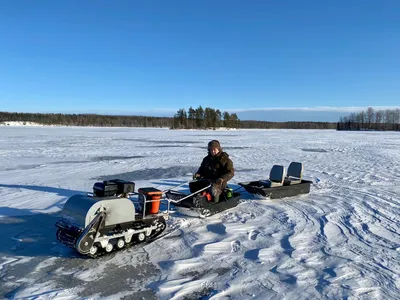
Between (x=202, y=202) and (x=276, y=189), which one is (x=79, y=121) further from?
(x=202, y=202)

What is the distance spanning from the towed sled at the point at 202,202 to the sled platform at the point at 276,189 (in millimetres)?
896

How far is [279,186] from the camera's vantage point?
7625mm

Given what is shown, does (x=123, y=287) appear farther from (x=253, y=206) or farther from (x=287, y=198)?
(x=287, y=198)

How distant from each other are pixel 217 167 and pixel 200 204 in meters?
0.98

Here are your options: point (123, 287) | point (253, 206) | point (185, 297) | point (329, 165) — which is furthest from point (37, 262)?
point (329, 165)

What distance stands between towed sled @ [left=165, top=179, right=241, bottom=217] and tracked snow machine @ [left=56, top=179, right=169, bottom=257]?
41.6 inches

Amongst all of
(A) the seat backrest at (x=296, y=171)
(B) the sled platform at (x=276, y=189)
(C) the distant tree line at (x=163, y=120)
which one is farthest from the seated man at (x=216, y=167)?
(C) the distant tree line at (x=163, y=120)

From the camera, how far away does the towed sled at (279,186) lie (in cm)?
738

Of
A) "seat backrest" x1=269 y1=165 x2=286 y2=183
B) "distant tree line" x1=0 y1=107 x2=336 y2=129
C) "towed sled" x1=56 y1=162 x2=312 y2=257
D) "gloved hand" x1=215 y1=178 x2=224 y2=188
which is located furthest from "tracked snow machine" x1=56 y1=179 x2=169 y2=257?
"distant tree line" x1=0 y1=107 x2=336 y2=129

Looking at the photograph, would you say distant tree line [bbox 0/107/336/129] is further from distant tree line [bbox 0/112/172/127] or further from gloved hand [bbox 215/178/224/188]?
gloved hand [bbox 215/178/224/188]

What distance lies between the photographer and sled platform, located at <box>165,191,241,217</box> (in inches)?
236

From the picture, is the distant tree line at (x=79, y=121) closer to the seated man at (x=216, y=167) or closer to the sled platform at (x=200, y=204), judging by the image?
the seated man at (x=216, y=167)

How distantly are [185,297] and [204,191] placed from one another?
3.02 metres

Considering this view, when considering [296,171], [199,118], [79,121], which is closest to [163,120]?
[79,121]
